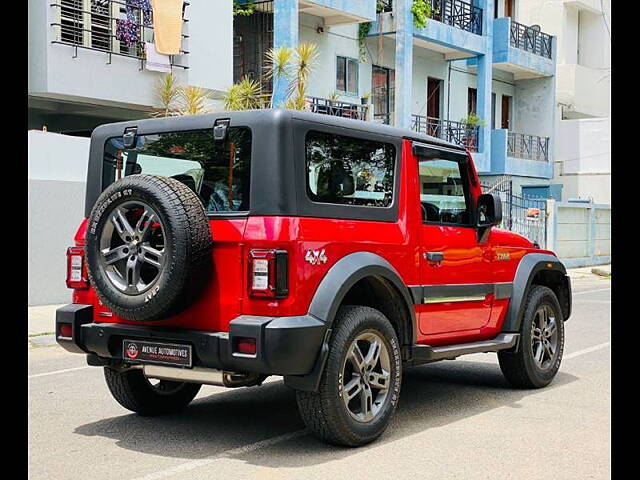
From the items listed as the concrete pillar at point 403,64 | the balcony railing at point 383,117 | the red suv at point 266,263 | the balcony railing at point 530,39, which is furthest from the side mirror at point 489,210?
the balcony railing at point 530,39

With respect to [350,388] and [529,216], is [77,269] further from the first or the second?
[529,216]

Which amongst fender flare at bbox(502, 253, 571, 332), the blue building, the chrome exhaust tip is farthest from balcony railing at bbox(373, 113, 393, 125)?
the chrome exhaust tip

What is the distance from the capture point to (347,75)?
24844 millimetres

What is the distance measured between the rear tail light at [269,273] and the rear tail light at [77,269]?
4.91 feet

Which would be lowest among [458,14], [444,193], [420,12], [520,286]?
[520,286]

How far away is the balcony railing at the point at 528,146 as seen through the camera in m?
31.7

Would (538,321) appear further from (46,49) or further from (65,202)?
(46,49)

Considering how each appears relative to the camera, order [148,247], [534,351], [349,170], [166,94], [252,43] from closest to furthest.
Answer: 1. [148,247]
2. [349,170]
3. [534,351]
4. [166,94]
5. [252,43]

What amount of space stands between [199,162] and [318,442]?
2081 millimetres

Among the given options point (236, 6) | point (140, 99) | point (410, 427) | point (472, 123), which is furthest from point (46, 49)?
point (472, 123)

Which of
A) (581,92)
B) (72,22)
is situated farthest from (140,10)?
(581,92)

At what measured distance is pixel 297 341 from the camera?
5359 millimetres

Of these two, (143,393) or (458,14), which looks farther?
(458,14)
